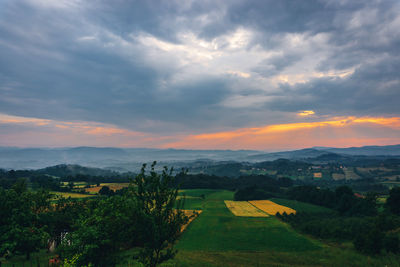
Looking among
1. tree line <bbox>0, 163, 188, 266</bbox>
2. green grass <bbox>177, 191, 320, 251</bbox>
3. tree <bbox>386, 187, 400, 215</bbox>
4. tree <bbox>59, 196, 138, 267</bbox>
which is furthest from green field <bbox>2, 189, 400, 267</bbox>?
tree <bbox>386, 187, 400, 215</bbox>

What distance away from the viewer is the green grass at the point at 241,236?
4238 cm

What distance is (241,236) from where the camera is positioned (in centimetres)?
4869

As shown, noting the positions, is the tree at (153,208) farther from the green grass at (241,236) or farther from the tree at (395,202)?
the tree at (395,202)

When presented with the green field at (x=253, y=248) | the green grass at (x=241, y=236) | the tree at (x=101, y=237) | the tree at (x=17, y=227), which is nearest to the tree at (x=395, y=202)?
the green field at (x=253, y=248)

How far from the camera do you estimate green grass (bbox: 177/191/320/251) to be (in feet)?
139

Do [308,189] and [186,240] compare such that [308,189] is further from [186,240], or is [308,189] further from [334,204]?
[186,240]

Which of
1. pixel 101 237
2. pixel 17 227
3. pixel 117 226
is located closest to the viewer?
pixel 101 237

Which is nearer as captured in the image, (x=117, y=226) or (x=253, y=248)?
(x=117, y=226)

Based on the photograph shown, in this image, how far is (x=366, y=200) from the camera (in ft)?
259

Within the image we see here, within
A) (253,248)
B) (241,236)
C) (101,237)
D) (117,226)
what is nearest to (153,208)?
(117,226)

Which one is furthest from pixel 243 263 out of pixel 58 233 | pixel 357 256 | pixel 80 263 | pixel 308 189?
pixel 308 189

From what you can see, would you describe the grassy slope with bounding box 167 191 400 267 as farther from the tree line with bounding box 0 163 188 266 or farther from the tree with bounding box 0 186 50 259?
the tree with bounding box 0 186 50 259

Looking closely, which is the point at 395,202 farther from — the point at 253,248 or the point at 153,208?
the point at 153,208

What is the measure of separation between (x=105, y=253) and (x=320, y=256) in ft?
111
